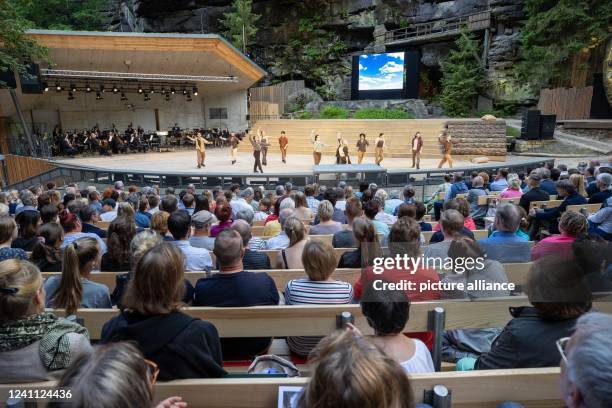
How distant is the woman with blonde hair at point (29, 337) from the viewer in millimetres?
1715

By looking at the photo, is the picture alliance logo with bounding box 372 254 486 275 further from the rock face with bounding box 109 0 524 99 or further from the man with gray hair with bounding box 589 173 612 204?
the rock face with bounding box 109 0 524 99

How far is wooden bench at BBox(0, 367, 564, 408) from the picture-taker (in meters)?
1.50

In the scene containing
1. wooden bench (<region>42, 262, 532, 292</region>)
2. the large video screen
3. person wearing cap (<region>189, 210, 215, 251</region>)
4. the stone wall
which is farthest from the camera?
the large video screen

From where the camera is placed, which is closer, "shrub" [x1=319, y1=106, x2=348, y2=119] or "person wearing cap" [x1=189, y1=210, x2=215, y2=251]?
"person wearing cap" [x1=189, y1=210, x2=215, y2=251]

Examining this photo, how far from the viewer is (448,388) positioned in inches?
59.1

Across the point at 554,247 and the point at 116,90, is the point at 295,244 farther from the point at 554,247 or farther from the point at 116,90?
the point at 116,90

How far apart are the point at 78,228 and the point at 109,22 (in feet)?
123

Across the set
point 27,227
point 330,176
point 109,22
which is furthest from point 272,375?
point 109,22

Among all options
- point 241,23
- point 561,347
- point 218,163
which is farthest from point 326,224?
point 241,23

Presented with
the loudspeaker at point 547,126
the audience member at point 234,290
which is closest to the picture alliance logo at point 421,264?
the audience member at point 234,290

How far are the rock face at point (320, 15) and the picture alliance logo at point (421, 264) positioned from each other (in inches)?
1114

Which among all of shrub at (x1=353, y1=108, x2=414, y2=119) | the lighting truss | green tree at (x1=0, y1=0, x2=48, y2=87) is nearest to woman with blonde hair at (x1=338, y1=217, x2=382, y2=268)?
green tree at (x1=0, y1=0, x2=48, y2=87)

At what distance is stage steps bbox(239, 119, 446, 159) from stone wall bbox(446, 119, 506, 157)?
0.92m

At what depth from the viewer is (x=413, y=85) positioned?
1025 inches
